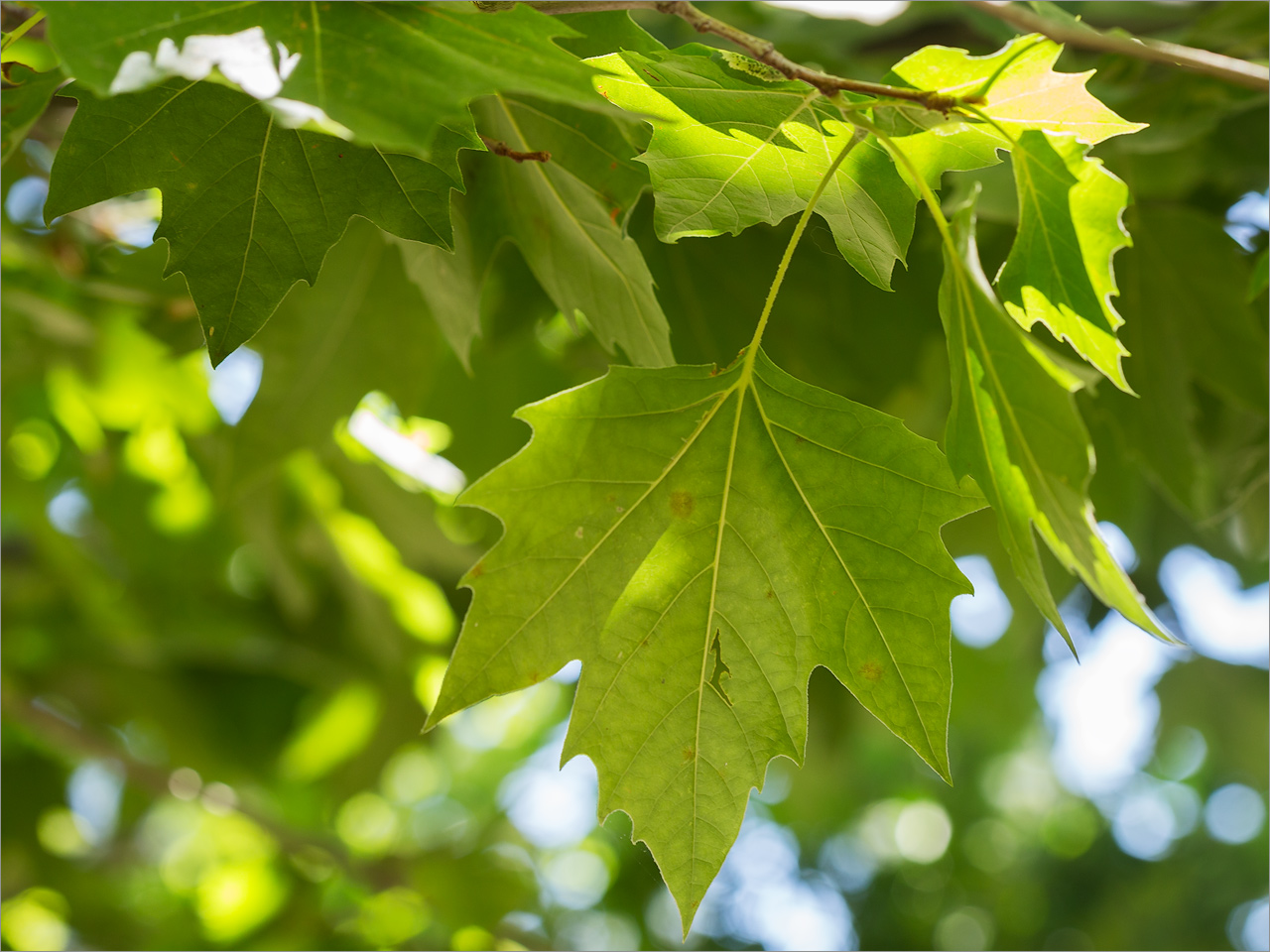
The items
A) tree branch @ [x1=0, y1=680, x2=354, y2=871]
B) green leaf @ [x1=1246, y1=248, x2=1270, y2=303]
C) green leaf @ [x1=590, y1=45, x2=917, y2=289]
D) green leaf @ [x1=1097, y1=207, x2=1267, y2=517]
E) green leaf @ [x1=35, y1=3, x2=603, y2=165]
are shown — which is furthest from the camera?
tree branch @ [x1=0, y1=680, x2=354, y2=871]

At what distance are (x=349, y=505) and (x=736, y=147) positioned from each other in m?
1.23

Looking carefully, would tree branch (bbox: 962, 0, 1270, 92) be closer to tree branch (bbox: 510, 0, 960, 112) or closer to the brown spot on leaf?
tree branch (bbox: 510, 0, 960, 112)

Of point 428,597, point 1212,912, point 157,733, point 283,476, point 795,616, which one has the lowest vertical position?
point 1212,912

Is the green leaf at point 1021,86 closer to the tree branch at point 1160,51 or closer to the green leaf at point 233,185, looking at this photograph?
the tree branch at point 1160,51

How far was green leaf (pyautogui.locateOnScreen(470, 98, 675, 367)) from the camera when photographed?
23.5 inches

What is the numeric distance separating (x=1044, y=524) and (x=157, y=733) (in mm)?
2002

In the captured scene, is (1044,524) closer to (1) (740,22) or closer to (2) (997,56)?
(2) (997,56)

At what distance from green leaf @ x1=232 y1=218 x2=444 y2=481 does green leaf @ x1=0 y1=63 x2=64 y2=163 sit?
44 centimetres


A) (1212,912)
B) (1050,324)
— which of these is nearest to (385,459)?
(1050,324)

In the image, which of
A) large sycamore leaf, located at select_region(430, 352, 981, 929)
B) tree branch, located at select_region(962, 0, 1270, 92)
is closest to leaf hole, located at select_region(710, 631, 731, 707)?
large sycamore leaf, located at select_region(430, 352, 981, 929)

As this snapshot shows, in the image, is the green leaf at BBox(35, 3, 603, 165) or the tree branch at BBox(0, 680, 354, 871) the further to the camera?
the tree branch at BBox(0, 680, 354, 871)

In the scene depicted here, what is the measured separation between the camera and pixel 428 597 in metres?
1.75

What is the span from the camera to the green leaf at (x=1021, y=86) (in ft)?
1.53

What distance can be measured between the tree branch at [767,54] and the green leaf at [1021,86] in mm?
11
